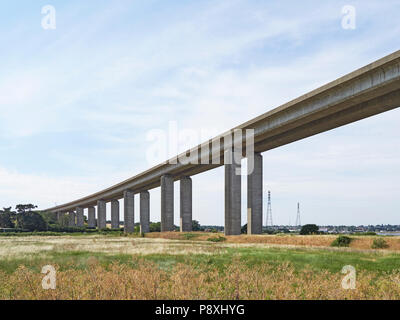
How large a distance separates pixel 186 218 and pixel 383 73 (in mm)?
44093

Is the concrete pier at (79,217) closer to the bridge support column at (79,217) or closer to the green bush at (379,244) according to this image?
the bridge support column at (79,217)

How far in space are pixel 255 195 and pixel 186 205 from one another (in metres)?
21.2

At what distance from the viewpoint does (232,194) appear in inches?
1882

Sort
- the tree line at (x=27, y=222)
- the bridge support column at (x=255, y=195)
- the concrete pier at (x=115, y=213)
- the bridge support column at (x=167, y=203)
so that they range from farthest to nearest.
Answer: the concrete pier at (x=115, y=213), the tree line at (x=27, y=222), the bridge support column at (x=167, y=203), the bridge support column at (x=255, y=195)

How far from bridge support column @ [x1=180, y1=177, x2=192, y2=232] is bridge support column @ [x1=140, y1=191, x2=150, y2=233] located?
2121 centimetres

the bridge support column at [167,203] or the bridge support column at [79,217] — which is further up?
the bridge support column at [167,203]

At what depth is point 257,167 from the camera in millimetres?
47500

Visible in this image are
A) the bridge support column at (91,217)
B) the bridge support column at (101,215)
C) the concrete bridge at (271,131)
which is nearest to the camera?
the concrete bridge at (271,131)

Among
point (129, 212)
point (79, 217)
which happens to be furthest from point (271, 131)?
point (79, 217)

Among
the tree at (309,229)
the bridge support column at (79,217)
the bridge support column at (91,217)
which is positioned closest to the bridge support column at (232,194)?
the tree at (309,229)

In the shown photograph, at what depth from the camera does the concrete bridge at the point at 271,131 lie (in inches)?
1159

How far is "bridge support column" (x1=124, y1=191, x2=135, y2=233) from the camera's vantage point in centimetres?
9069

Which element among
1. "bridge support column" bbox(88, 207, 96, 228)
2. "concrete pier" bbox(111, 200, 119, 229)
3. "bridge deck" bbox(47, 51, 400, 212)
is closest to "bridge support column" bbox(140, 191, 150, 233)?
"concrete pier" bbox(111, 200, 119, 229)
